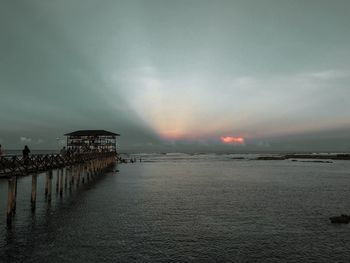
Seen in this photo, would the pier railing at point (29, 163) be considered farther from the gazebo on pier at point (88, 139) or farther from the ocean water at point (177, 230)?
the gazebo on pier at point (88, 139)

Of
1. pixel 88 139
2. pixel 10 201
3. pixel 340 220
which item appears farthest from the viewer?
pixel 88 139

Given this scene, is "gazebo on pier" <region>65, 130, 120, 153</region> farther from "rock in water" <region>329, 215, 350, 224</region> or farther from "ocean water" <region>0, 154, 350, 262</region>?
"rock in water" <region>329, 215, 350, 224</region>

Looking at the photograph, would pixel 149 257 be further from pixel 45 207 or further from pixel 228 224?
pixel 45 207

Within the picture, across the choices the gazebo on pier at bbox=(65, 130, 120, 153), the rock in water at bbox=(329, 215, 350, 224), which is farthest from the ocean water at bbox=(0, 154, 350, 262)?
the gazebo on pier at bbox=(65, 130, 120, 153)

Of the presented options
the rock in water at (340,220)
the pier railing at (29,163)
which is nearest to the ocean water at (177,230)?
the rock in water at (340,220)

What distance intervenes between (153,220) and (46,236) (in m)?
8.03

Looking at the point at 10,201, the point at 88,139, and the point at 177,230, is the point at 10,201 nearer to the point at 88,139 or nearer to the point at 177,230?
the point at 177,230

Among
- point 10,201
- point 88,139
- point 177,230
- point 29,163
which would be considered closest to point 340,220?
point 177,230

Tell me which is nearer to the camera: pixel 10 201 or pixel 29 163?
pixel 10 201

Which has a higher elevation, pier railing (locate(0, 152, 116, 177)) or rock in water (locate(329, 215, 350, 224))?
pier railing (locate(0, 152, 116, 177))

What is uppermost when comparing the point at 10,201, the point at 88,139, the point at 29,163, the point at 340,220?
the point at 88,139

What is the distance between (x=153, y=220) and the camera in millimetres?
24969

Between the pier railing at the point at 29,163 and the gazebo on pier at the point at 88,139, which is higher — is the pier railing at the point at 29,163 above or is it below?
below

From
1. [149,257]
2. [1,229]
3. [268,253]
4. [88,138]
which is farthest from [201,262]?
[88,138]
